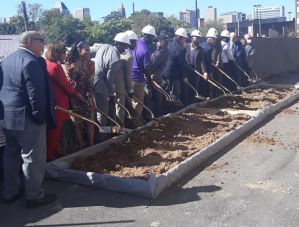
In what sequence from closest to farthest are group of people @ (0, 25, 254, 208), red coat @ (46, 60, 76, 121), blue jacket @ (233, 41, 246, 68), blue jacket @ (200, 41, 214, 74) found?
group of people @ (0, 25, 254, 208)
red coat @ (46, 60, 76, 121)
blue jacket @ (200, 41, 214, 74)
blue jacket @ (233, 41, 246, 68)

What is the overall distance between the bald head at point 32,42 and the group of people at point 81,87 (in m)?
0.01

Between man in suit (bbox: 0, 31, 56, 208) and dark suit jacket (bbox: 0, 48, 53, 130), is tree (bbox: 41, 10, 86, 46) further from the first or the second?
dark suit jacket (bbox: 0, 48, 53, 130)

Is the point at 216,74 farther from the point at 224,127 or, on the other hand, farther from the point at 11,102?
the point at 11,102

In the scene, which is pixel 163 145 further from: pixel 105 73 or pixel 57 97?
pixel 57 97

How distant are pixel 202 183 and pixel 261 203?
892 mm

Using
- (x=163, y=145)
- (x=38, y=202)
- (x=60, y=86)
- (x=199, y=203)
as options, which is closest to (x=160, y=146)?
(x=163, y=145)

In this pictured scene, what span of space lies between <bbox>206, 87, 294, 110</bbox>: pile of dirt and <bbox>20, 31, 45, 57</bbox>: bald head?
657cm

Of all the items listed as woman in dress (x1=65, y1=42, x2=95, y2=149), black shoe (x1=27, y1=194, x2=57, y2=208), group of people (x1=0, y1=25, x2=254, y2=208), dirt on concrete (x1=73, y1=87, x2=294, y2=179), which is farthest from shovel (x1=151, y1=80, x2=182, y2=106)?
black shoe (x1=27, y1=194, x2=57, y2=208)

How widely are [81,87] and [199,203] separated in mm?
2656

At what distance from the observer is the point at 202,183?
5.58m

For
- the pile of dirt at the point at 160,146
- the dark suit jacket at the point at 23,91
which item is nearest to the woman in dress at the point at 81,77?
the pile of dirt at the point at 160,146

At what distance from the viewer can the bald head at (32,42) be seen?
4762mm

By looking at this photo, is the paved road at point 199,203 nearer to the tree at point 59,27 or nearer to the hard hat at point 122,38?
the hard hat at point 122,38

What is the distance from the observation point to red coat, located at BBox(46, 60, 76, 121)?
5797 millimetres
